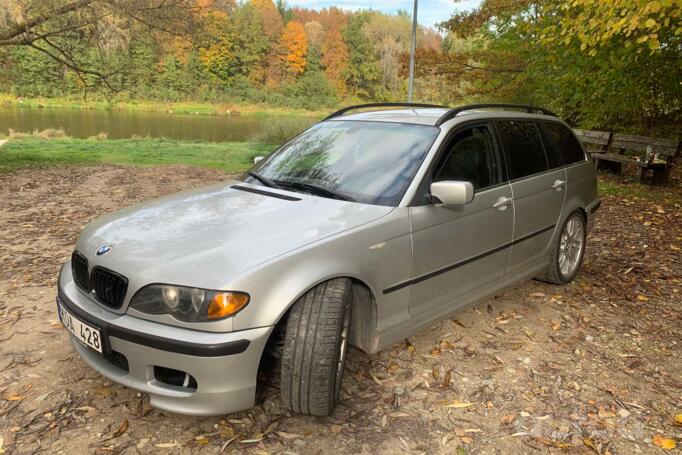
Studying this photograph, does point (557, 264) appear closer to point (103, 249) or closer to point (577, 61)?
point (103, 249)

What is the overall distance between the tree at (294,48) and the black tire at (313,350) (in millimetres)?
83985

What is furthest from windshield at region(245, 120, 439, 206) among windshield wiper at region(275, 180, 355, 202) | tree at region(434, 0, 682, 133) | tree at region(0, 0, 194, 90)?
tree at region(0, 0, 194, 90)

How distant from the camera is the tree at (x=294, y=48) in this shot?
270ft

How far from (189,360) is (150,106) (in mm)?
65662

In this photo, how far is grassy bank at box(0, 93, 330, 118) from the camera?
2147 inches

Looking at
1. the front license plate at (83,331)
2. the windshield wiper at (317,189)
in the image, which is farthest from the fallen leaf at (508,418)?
the front license plate at (83,331)

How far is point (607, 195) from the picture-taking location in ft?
31.0

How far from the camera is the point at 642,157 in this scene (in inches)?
424

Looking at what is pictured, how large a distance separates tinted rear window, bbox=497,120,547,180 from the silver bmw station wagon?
2 centimetres

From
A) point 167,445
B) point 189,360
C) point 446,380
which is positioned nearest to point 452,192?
point 446,380

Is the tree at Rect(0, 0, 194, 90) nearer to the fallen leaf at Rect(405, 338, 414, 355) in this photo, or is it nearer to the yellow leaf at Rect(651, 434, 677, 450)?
the fallen leaf at Rect(405, 338, 414, 355)

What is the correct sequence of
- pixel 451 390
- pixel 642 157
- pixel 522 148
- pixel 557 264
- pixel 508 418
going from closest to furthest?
pixel 508 418 → pixel 451 390 → pixel 522 148 → pixel 557 264 → pixel 642 157

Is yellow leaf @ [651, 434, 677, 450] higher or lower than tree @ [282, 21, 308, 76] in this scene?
lower

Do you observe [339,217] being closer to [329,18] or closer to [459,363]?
[459,363]
